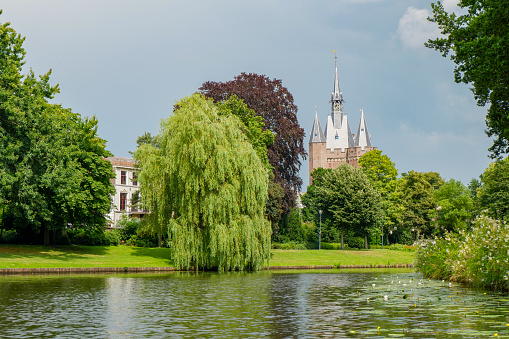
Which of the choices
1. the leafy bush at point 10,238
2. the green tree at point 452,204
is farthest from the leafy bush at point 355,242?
the leafy bush at point 10,238

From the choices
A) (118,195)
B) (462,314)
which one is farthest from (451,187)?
(462,314)

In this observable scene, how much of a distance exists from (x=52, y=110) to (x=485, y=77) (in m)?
36.2

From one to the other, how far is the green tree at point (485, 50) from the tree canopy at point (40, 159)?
87.5 ft

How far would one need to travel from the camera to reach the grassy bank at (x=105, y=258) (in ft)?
124

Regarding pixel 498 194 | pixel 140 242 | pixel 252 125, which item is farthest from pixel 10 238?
pixel 498 194

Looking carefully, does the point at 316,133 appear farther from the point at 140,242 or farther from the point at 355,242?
the point at 140,242

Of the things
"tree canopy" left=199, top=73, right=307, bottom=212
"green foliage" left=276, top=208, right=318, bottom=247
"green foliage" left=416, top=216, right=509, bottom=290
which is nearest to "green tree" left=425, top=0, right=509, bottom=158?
"green foliage" left=416, top=216, right=509, bottom=290

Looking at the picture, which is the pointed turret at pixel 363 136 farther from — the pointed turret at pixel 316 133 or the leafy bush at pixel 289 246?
the leafy bush at pixel 289 246

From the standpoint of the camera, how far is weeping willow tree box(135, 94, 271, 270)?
3669 cm

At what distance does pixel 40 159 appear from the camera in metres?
41.1

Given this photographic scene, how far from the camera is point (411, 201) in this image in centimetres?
8881

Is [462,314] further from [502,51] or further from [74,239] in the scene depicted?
[74,239]

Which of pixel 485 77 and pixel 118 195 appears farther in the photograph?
pixel 118 195

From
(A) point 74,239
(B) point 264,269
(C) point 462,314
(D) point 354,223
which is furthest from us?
(D) point 354,223
